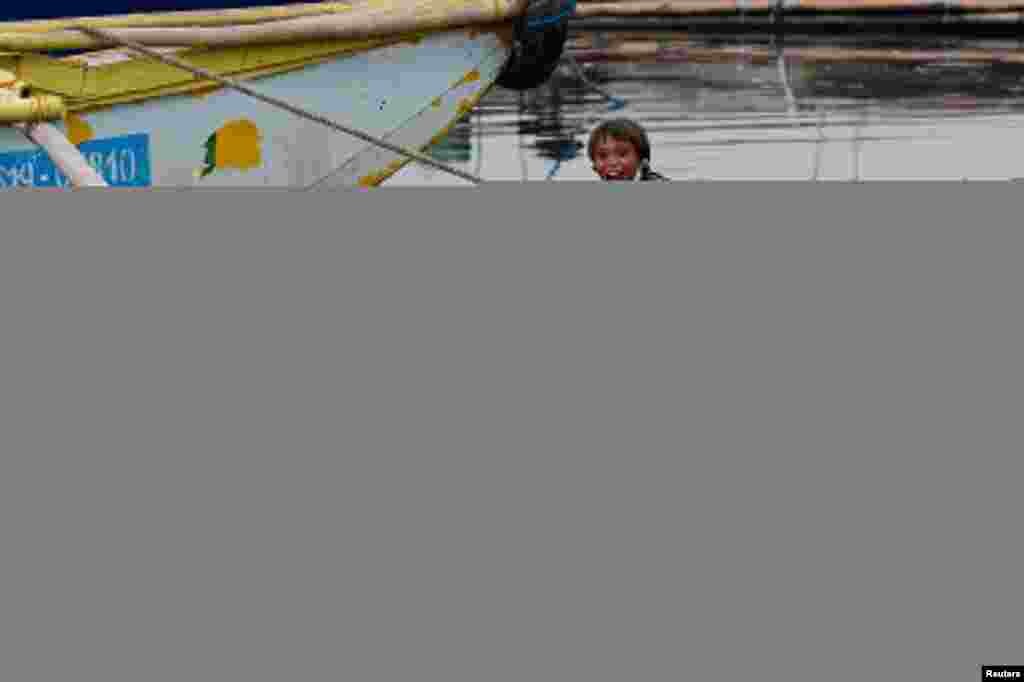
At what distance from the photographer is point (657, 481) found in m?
2.08

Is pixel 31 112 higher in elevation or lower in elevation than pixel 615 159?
higher

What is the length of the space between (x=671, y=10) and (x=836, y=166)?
289 inches

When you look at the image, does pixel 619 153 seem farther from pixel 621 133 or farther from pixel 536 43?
pixel 536 43

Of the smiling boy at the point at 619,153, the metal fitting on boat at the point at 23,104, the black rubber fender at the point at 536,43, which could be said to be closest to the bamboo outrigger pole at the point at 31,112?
the metal fitting on boat at the point at 23,104

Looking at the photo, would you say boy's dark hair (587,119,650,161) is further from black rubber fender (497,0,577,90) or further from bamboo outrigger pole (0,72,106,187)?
black rubber fender (497,0,577,90)

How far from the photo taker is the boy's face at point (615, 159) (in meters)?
3.86

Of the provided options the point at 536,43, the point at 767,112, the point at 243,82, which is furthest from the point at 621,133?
the point at 767,112

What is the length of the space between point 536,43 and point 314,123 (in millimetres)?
1384

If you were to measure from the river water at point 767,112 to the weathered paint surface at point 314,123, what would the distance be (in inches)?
31.2

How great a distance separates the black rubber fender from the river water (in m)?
0.58

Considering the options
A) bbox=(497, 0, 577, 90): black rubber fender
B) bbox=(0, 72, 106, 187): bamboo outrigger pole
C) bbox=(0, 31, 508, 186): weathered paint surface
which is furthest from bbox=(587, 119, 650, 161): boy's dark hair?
bbox=(497, 0, 577, 90): black rubber fender

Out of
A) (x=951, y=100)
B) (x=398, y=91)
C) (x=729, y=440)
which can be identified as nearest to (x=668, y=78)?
(x=951, y=100)

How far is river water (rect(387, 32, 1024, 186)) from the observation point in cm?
982

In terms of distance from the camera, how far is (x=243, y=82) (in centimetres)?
693
